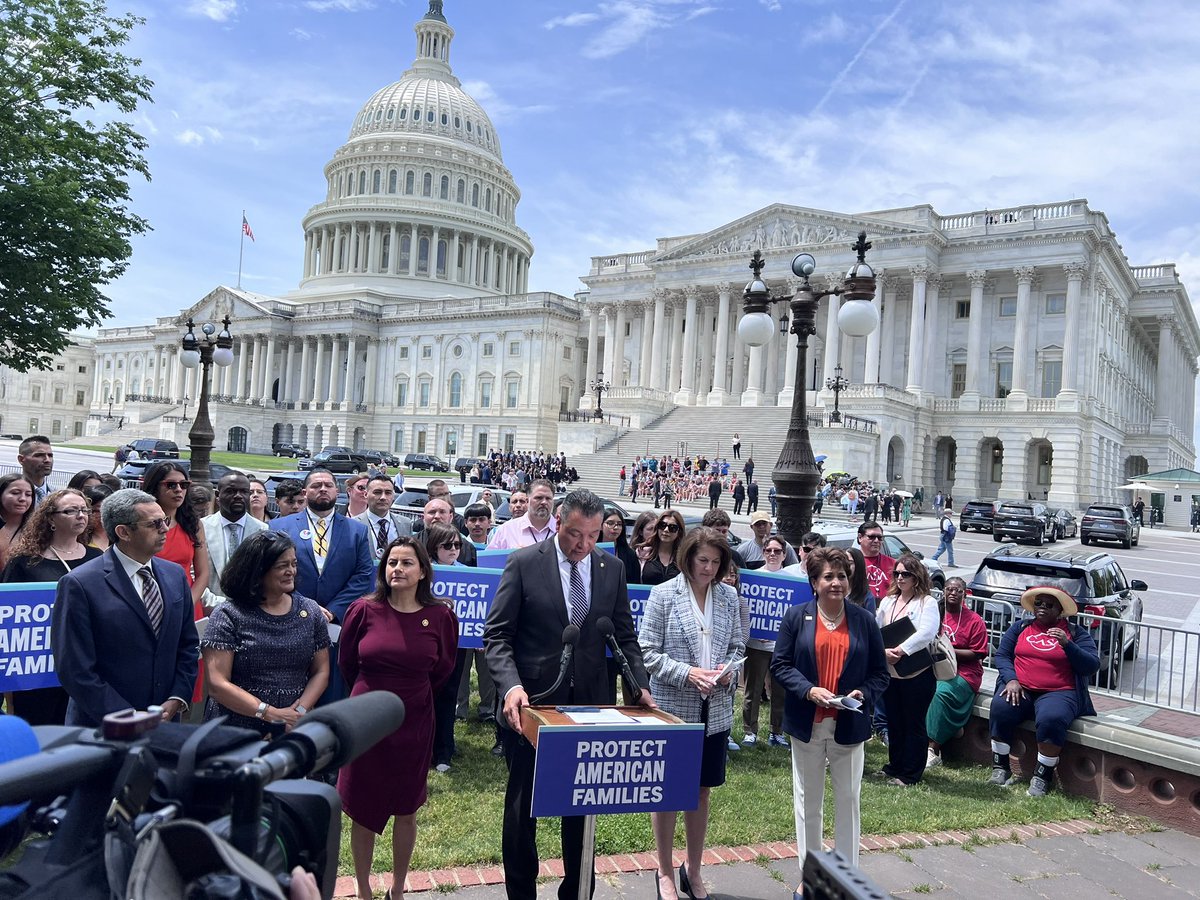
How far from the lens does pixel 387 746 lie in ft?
15.9

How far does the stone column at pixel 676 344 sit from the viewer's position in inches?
2601

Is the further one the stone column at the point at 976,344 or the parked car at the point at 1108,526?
the stone column at the point at 976,344

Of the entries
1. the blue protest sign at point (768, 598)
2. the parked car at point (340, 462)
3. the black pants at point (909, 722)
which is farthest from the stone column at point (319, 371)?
the black pants at point (909, 722)

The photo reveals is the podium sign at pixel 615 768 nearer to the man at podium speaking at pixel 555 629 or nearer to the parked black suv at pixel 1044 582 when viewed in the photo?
the man at podium speaking at pixel 555 629

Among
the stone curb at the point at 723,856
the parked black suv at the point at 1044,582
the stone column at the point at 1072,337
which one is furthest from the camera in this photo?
the stone column at the point at 1072,337

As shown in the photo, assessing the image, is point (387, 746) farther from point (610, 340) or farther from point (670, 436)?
point (610, 340)

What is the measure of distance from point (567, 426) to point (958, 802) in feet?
165

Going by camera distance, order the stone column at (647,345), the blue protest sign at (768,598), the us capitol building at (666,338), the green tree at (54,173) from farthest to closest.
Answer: the stone column at (647,345) < the us capitol building at (666,338) < the green tree at (54,173) < the blue protest sign at (768,598)

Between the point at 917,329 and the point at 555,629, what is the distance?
56065 mm

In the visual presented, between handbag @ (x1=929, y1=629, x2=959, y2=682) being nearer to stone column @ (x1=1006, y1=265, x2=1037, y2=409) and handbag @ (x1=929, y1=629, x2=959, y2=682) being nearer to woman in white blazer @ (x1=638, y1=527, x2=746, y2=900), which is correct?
woman in white blazer @ (x1=638, y1=527, x2=746, y2=900)

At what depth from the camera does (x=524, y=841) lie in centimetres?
477

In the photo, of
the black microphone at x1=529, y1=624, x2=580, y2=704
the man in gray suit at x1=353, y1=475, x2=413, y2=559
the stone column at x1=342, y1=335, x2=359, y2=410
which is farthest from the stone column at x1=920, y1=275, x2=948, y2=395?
the black microphone at x1=529, y1=624, x2=580, y2=704

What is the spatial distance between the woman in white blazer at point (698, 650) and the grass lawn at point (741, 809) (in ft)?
2.54

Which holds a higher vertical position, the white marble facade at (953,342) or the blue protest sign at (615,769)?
the white marble facade at (953,342)
